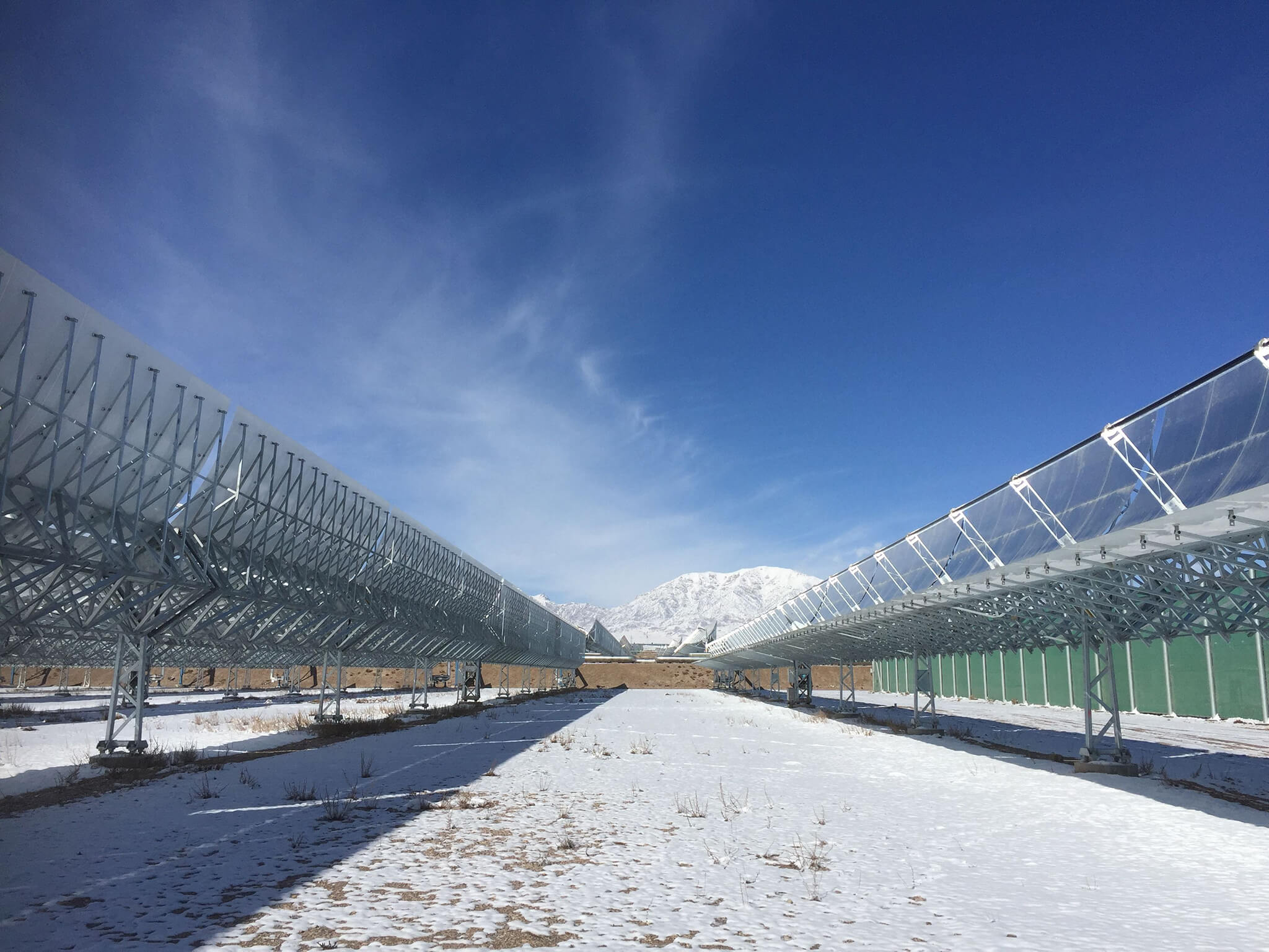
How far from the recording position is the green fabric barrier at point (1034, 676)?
166 ft

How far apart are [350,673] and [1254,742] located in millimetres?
84675

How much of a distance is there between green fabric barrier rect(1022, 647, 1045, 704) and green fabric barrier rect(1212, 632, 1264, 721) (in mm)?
13565

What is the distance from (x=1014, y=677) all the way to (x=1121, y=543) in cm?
4620

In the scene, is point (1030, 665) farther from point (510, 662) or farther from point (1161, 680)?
point (510, 662)

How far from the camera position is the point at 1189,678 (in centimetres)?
3838

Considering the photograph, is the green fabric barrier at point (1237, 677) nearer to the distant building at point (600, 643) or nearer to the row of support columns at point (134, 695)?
the row of support columns at point (134, 695)

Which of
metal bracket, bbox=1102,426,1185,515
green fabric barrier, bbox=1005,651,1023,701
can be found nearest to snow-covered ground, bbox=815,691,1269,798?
green fabric barrier, bbox=1005,651,1023,701

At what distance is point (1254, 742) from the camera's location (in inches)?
1013

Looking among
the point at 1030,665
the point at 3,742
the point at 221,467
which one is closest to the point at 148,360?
the point at 221,467

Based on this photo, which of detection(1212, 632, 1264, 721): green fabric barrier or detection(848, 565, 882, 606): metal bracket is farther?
detection(1212, 632, 1264, 721): green fabric barrier

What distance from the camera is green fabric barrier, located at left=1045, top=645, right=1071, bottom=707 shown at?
4778 cm

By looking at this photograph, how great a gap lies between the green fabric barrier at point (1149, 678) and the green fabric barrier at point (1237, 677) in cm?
361

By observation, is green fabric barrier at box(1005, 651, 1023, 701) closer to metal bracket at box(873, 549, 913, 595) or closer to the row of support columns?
metal bracket at box(873, 549, 913, 595)

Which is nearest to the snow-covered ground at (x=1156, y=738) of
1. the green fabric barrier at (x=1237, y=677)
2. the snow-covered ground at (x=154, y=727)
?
the green fabric barrier at (x=1237, y=677)
